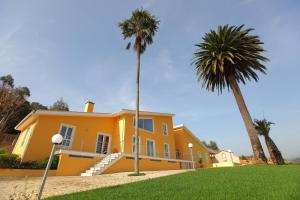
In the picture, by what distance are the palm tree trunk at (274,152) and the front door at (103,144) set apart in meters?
17.5

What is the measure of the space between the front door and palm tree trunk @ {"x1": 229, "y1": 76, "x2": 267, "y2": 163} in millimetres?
15706

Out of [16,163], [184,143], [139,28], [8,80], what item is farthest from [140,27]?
[8,80]

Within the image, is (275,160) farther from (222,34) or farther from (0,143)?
(0,143)

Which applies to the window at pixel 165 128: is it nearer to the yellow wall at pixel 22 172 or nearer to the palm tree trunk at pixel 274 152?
the palm tree trunk at pixel 274 152

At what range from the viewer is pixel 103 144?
23797 millimetres

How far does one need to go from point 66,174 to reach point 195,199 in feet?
45.0

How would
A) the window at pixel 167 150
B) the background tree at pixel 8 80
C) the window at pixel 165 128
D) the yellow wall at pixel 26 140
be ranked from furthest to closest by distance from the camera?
the background tree at pixel 8 80, the window at pixel 165 128, the window at pixel 167 150, the yellow wall at pixel 26 140

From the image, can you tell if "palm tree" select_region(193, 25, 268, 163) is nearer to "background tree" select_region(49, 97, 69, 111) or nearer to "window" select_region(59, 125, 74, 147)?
"window" select_region(59, 125, 74, 147)

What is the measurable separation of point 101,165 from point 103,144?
20.3 ft

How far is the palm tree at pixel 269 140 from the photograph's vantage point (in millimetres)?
18781

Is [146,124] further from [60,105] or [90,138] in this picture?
[60,105]

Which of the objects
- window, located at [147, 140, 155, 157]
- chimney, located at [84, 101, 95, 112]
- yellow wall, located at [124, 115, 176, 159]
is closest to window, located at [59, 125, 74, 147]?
chimney, located at [84, 101, 95, 112]

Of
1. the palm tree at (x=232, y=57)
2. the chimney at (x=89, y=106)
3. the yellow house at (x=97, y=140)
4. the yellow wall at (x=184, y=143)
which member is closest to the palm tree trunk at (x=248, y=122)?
the palm tree at (x=232, y=57)

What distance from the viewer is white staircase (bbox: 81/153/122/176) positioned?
16.6m
